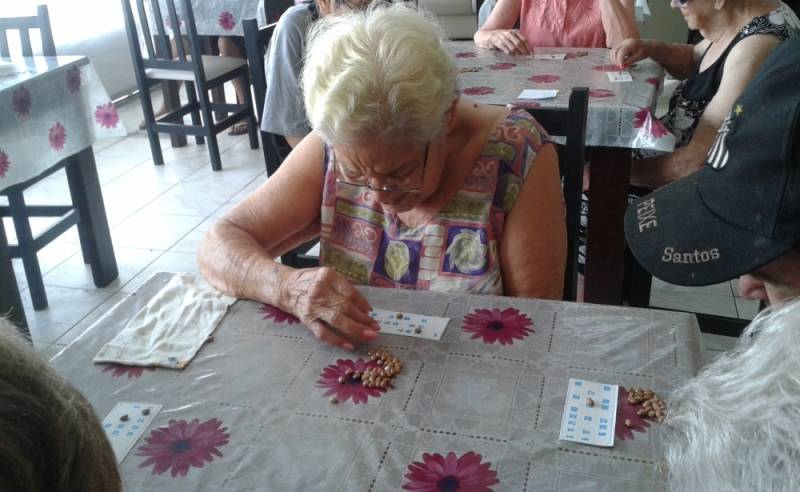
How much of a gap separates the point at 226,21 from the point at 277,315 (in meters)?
4.03

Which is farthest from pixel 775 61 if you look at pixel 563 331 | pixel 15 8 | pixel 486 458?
pixel 15 8

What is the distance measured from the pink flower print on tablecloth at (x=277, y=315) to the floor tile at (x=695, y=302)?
185 centimetres

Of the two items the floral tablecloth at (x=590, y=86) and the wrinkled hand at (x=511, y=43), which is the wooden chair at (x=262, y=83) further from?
the wrinkled hand at (x=511, y=43)

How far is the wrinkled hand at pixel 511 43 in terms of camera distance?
2986 millimetres

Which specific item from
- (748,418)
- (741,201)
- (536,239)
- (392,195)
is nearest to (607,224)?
(536,239)

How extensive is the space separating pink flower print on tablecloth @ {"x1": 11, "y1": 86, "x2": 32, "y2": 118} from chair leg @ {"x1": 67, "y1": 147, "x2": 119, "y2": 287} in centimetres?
38

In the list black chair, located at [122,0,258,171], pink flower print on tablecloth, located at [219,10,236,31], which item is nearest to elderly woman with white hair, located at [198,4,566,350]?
black chair, located at [122,0,258,171]

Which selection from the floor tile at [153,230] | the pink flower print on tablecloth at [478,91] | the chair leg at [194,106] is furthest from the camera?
the chair leg at [194,106]

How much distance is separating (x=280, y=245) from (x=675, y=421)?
1.13m

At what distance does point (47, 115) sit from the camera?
2.78m

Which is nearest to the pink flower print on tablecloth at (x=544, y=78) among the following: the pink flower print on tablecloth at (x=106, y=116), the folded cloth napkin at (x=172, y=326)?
the folded cloth napkin at (x=172, y=326)

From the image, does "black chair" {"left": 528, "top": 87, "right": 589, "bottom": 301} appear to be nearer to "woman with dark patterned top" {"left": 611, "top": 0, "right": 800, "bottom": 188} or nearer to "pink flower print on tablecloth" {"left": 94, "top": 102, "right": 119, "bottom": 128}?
"woman with dark patterned top" {"left": 611, "top": 0, "right": 800, "bottom": 188}

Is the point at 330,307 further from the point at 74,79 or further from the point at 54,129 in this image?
the point at 74,79

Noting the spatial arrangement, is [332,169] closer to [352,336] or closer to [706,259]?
[352,336]
